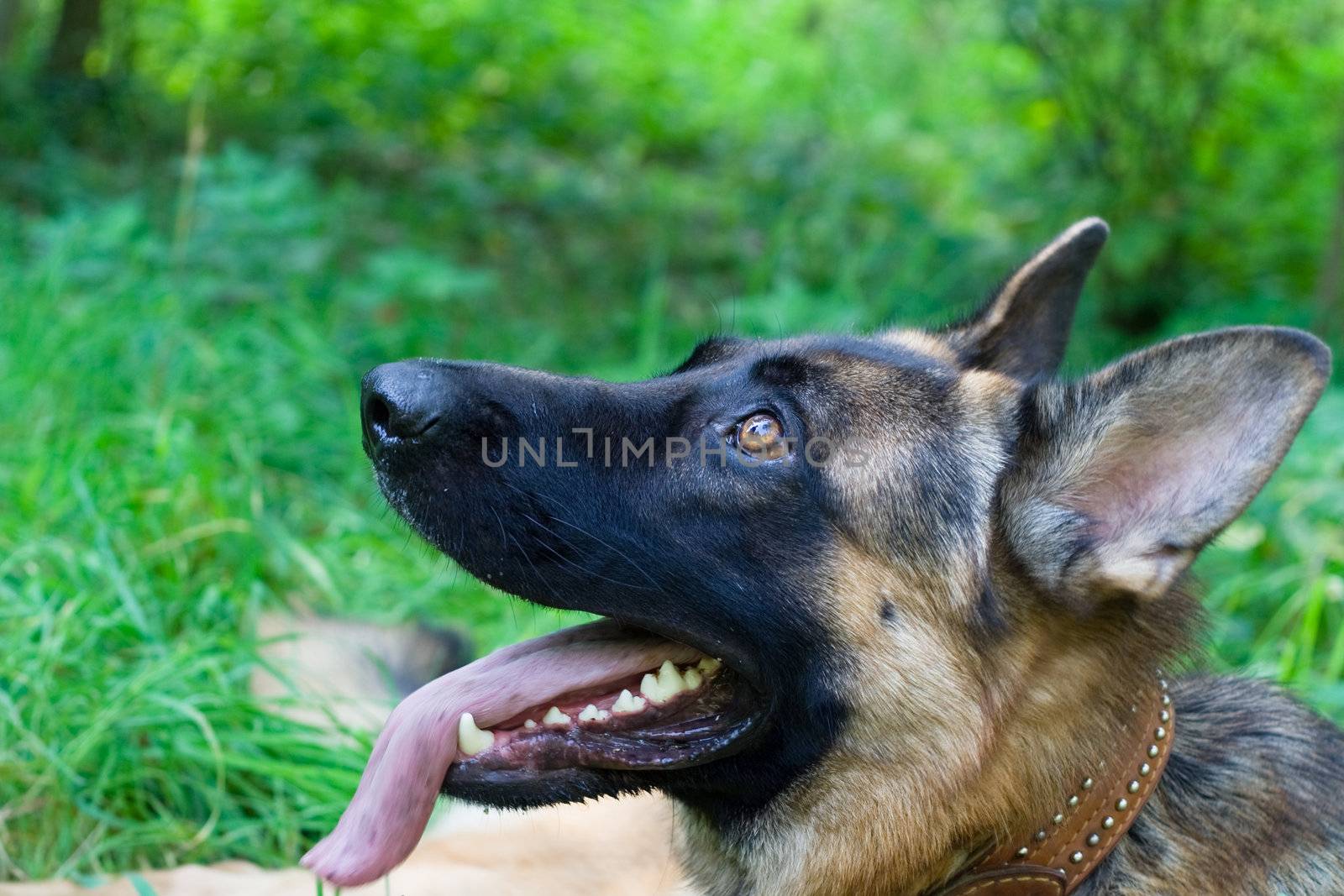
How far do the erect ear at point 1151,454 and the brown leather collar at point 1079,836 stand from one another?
34cm

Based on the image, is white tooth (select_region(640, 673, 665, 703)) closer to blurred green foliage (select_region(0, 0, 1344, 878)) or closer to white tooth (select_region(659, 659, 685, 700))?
white tooth (select_region(659, 659, 685, 700))

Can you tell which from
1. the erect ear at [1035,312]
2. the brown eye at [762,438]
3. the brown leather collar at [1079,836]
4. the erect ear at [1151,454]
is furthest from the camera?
the erect ear at [1035,312]

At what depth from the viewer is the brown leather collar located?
229 cm

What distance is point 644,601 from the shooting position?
2346mm

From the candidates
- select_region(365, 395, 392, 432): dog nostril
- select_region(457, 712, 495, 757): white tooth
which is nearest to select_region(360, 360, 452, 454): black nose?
select_region(365, 395, 392, 432): dog nostril

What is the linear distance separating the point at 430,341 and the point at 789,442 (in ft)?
14.0

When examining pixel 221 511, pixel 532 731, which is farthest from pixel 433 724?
pixel 221 511

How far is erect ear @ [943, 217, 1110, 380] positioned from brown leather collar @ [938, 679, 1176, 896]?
104 centimetres

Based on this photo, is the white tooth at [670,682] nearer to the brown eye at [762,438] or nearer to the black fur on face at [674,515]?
the black fur on face at [674,515]

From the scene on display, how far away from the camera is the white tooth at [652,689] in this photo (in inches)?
94.0

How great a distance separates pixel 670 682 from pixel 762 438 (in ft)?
1.70

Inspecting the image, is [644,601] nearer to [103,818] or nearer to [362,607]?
Result: [103,818]

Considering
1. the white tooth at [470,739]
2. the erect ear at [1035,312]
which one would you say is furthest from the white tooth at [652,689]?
the erect ear at [1035,312]

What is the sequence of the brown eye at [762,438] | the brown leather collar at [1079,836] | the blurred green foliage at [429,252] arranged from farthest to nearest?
the blurred green foliage at [429,252]
the brown eye at [762,438]
the brown leather collar at [1079,836]
